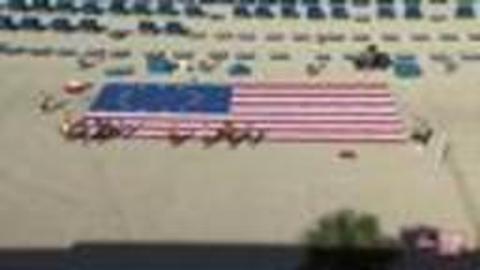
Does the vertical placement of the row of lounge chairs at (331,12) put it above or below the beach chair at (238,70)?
above

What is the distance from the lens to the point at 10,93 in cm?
4106

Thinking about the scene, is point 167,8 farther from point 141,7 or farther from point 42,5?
point 42,5

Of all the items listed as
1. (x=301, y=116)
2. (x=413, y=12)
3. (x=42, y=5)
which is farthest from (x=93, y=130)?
(x=413, y=12)

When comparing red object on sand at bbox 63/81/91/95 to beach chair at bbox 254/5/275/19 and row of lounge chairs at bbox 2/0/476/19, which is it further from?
beach chair at bbox 254/5/275/19

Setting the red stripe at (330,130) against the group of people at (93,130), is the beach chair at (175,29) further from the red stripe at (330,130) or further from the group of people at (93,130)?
the red stripe at (330,130)

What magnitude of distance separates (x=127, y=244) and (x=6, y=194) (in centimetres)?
436

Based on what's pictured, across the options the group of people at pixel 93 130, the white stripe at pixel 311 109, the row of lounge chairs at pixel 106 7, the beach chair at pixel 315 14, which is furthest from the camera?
the row of lounge chairs at pixel 106 7

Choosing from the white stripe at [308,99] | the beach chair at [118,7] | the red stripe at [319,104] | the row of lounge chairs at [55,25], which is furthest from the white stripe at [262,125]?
the beach chair at [118,7]

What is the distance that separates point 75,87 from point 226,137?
562 cm

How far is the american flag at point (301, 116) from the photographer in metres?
37.8

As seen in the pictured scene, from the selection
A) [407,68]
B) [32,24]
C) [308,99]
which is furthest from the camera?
[32,24]

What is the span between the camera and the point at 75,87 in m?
41.0

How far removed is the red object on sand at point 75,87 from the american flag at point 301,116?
207 centimetres

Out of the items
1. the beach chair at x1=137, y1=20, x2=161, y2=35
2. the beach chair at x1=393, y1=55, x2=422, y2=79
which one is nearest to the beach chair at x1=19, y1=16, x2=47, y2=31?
the beach chair at x1=137, y1=20, x2=161, y2=35
